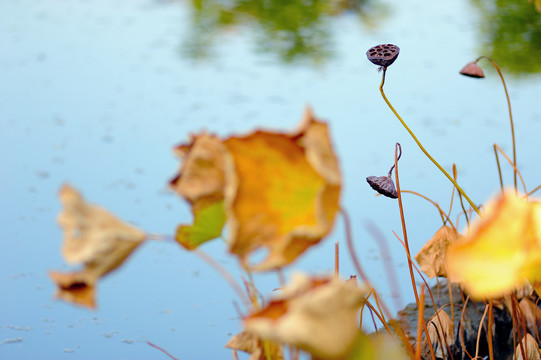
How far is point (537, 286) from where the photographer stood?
0.39 metres

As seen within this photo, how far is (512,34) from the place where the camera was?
3.69m

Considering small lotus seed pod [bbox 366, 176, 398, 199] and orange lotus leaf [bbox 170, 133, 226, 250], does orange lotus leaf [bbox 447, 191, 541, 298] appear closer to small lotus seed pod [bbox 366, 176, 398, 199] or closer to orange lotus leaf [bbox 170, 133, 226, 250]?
orange lotus leaf [bbox 170, 133, 226, 250]

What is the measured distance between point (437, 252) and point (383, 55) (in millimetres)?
200

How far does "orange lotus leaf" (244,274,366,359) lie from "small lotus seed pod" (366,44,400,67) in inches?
9.9

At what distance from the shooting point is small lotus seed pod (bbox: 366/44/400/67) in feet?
1.43

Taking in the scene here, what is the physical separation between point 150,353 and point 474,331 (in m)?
0.57

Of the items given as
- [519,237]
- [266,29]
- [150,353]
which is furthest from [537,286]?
[266,29]

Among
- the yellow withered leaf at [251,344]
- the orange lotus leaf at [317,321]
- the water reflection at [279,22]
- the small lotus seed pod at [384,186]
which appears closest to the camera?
the orange lotus leaf at [317,321]

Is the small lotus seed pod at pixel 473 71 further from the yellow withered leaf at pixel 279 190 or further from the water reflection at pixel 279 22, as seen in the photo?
the water reflection at pixel 279 22

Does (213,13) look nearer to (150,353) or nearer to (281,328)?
(150,353)

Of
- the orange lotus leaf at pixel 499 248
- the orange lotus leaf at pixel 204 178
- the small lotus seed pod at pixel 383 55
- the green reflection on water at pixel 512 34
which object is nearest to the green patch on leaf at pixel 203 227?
the orange lotus leaf at pixel 204 178

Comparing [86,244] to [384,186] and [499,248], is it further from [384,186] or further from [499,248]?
[384,186]

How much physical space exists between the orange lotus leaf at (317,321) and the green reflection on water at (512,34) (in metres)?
3.05

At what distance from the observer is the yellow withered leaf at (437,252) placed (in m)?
0.55
